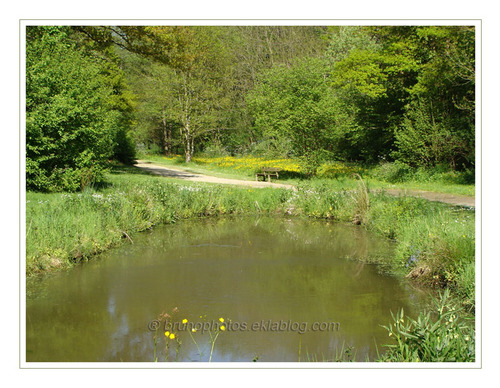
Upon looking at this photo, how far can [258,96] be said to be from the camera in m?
27.2

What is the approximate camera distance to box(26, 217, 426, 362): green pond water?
18.5 ft

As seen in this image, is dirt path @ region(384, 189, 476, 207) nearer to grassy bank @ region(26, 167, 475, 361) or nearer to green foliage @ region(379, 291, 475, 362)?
grassy bank @ region(26, 167, 475, 361)

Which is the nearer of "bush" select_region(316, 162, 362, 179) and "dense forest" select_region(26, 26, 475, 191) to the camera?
"dense forest" select_region(26, 26, 475, 191)

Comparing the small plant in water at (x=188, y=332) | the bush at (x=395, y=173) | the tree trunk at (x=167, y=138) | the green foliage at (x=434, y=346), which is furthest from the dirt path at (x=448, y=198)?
the tree trunk at (x=167, y=138)

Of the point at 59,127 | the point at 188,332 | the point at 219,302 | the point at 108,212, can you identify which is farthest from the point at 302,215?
the point at 188,332

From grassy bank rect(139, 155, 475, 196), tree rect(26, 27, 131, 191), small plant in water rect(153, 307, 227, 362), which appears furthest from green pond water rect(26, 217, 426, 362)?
grassy bank rect(139, 155, 475, 196)

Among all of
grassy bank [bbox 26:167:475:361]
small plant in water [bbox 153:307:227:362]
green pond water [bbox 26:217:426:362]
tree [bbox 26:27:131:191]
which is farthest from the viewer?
tree [bbox 26:27:131:191]

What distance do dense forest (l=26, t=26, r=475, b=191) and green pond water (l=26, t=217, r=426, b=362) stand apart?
550 centimetres

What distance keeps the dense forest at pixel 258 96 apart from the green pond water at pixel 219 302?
550cm

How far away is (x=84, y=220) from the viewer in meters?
9.77

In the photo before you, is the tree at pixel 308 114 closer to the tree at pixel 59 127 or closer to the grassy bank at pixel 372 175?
the grassy bank at pixel 372 175

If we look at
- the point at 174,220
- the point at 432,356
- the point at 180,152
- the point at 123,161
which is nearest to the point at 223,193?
the point at 174,220
